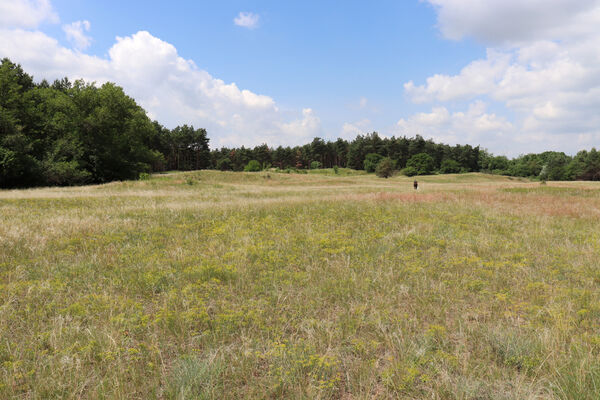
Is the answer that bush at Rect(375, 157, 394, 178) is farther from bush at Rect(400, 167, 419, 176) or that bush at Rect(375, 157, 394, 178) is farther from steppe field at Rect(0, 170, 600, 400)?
steppe field at Rect(0, 170, 600, 400)

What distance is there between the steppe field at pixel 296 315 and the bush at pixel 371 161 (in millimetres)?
94970

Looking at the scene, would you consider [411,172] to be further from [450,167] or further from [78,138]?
[78,138]

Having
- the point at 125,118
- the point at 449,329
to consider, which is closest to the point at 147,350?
the point at 449,329

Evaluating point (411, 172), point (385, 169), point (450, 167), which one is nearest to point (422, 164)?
point (411, 172)

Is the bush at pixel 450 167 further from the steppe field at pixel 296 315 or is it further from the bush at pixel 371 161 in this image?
the steppe field at pixel 296 315

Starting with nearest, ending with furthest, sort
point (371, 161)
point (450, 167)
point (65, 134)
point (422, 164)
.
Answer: point (65, 134) < point (422, 164) < point (371, 161) < point (450, 167)

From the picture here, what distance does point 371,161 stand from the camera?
10381cm

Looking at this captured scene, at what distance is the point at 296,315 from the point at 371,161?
342ft

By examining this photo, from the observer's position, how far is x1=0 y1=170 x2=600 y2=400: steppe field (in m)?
3.05

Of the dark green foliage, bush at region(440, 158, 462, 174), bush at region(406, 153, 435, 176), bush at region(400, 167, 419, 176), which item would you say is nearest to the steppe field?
the dark green foliage

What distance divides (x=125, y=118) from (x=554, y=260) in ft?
204

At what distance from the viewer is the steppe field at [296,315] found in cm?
305

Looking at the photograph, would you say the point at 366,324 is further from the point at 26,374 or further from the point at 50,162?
the point at 50,162

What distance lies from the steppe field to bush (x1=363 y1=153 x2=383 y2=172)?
95.0m
